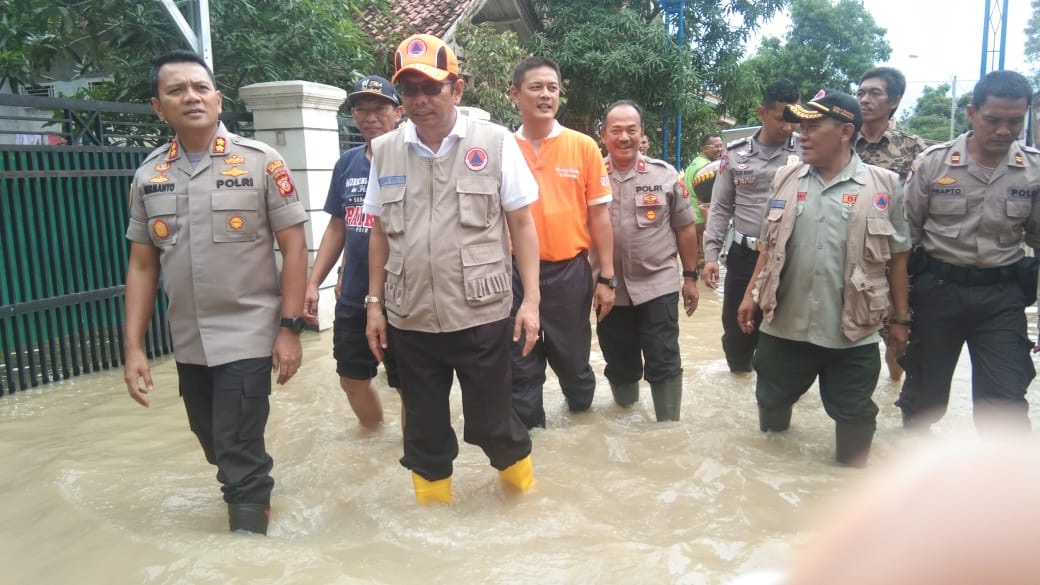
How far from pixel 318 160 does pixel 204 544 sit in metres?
4.43

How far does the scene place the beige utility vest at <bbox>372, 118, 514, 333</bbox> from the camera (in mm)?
3170

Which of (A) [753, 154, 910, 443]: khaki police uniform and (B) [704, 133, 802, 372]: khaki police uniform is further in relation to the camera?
(B) [704, 133, 802, 372]: khaki police uniform

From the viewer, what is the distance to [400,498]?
12.3ft

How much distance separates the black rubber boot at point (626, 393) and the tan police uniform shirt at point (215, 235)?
2.41 metres

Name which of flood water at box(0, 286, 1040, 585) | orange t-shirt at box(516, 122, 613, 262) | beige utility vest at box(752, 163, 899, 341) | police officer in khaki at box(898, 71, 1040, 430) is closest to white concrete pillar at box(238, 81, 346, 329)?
flood water at box(0, 286, 1040, 585)

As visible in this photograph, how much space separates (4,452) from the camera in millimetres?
4387

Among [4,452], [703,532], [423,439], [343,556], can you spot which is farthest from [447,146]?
[4,452]

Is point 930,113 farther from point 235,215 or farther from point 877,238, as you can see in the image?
point 235,215

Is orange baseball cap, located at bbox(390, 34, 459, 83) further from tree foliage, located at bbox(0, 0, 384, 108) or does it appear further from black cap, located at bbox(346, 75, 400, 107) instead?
tree foliage, located at bbox(0, 0, 384, 108)

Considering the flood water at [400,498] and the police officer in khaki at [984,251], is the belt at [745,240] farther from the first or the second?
the police officer in khaki at [984,251]

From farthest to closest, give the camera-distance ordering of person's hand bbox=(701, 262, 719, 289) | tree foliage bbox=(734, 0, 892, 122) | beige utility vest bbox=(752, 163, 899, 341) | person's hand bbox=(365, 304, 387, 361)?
tree foliage bbox=(734, 0, 892, 122) < person's hand bbox=(701, 262, 719, 289) < beige utility vest bbox=(752, 163, 899, 341) < person's hand bbox=(365, 304, 387, 361)

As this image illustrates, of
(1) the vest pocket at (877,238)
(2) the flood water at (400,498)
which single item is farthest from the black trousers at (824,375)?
(1) the vest pocket at (877,238)

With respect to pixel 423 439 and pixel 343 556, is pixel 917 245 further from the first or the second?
pixel 343 556

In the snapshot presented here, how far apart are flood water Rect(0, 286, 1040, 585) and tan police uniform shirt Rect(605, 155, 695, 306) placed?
0.81 m
